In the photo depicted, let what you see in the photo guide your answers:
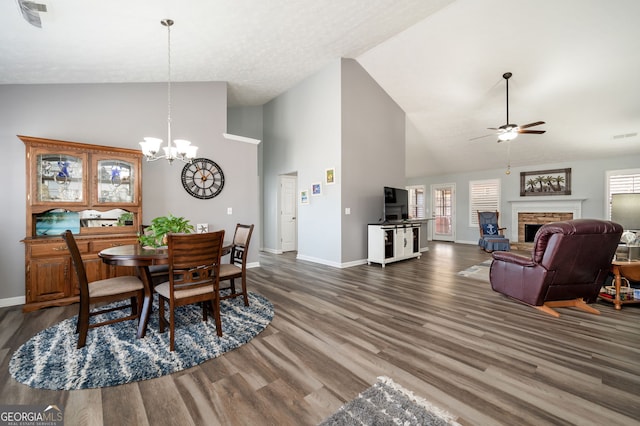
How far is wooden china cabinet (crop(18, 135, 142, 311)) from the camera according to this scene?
118 inches

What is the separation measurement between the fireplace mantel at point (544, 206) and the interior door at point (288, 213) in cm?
664

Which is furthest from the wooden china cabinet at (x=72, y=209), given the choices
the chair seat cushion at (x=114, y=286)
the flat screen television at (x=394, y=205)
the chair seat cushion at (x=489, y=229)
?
the chair seat cushion at (x=489, y=229)

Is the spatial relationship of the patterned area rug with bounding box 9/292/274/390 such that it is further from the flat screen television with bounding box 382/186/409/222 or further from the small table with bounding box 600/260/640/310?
the small table with bounding box 600/260/640/310

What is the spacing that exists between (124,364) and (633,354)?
3887 millimetres

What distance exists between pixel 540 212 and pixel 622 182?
1733 mm

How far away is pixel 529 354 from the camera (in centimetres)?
206

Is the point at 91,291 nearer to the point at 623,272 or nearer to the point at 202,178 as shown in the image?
the point at 202,178

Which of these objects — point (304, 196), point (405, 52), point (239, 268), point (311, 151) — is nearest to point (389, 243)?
point (304, 196)

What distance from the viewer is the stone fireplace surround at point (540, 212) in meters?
7.20

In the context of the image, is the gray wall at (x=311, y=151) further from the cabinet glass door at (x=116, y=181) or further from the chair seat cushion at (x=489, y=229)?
the chair seat cushion at (x=489, y=229)

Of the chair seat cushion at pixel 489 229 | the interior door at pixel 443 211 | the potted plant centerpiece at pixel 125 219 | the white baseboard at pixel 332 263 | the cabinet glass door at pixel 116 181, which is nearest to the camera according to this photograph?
the cabinet glass door at pixel 116 181

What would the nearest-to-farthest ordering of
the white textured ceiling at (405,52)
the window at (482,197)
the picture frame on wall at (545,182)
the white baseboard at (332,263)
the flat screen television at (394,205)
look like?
the white textured ceiling at (405,52) < the white baseboard at (332,263) < the flat screen television at (394,205) < the picture frame on wall at (545,182) < the window at (482,197)

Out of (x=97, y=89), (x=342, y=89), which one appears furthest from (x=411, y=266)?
(x=97, y=89)

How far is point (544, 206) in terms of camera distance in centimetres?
757
